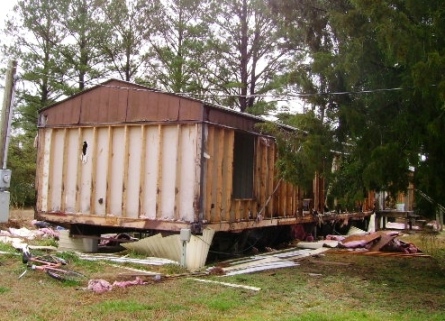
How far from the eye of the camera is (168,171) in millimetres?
10148

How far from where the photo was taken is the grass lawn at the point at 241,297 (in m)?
6.08

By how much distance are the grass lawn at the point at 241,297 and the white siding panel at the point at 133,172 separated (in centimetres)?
137

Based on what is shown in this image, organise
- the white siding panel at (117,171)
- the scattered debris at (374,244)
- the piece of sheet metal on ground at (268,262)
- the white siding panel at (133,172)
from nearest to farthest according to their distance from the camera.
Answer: the piece of sheet metal on ground at (268,262), the white siding panel at (133,172), the white siding panel at (117,171), the scattered debris at (374,244)

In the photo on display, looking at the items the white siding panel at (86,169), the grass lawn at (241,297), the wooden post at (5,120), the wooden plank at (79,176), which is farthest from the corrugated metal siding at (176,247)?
the wooden post at (5,120)

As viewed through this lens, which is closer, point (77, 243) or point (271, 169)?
point (77, 243)

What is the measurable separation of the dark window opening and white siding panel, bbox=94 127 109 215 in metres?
2.74

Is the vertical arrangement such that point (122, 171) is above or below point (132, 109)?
below

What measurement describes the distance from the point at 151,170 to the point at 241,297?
4008 millimetres

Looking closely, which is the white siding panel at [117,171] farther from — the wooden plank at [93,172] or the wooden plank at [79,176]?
the wooden plank at [79,176]

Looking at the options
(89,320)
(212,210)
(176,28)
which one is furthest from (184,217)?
(176,28)

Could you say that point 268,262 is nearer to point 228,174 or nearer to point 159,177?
point 228,174

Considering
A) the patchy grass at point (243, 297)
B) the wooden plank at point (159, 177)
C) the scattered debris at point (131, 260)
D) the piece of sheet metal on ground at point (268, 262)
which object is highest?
the wooden plank at point (159, 177)

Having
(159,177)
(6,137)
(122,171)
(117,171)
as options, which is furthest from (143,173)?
(6,137)

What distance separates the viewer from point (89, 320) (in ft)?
A: 18.6
